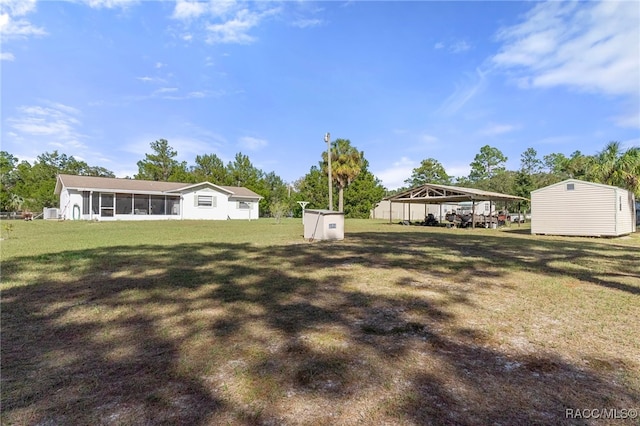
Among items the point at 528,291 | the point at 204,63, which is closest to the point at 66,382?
the point at 528,291

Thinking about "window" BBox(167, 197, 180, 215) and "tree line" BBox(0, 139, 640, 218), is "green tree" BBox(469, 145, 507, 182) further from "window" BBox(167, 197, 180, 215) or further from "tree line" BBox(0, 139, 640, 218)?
"window" BBox(167, 197, 180, 215)

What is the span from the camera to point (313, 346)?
2.82 metres

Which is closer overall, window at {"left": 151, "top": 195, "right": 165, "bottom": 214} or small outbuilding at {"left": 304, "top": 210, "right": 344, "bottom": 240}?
small outbuilding at {"left": 304, "top": 210, "right": 344, "bottom": 240}

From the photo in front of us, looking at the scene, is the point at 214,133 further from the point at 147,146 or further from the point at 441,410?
the point at 441,410

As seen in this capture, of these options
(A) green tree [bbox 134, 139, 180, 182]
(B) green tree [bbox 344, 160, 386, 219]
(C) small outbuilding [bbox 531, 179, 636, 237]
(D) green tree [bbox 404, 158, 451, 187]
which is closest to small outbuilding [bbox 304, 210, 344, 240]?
(C) small outbuilding [bbox 531, 179, 636, 237]

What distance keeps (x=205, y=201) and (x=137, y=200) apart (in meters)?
5.12

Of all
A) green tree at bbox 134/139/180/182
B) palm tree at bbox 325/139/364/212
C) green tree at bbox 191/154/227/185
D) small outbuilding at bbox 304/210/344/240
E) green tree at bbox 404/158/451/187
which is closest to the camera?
small outbuilding at bbox 304/210/344/240

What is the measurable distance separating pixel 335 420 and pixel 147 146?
5390cm

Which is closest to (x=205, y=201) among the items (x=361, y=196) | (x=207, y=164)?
(x=361, y=196)

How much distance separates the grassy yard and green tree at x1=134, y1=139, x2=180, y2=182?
45.3 meters

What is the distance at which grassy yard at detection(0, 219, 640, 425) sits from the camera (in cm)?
193

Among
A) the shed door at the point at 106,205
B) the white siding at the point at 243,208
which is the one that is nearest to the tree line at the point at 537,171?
the white siding at the point at 243,208

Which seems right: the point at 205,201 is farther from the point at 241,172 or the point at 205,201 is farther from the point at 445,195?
the point at 445,195

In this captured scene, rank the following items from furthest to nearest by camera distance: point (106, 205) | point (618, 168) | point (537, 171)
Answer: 1. point (537, 171)
2. point (106, 205)
3. point (618, 168)
